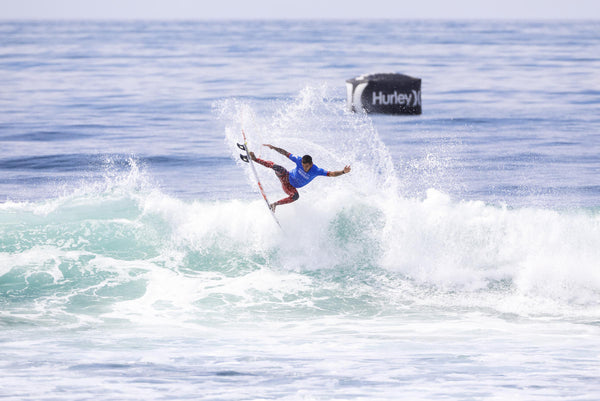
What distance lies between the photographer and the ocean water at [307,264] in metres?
9.46

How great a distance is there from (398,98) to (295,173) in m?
12.2

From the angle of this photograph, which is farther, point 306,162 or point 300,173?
point 300,173

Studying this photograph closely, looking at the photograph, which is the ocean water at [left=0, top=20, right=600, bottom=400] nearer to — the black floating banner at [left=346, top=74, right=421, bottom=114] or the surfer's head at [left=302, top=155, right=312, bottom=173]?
the black floating banner at [left=346, top=74, right=421, bottom=114]

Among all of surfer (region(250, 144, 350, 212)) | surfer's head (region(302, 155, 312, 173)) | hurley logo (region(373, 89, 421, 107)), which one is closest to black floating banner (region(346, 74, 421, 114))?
hurley logo (region(373, 89, 421, 107))

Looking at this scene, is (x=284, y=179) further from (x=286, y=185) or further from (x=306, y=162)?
(x=306, y=162)

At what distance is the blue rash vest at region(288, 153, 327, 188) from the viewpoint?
43.1 ft

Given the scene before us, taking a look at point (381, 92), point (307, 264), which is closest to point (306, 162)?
point (307, 264)

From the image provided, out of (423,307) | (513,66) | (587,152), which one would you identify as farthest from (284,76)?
(423,307)

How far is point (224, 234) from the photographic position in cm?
1509

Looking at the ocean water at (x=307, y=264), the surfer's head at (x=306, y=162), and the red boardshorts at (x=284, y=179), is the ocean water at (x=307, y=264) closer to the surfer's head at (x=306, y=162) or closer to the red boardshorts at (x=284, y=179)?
the red boardshorts at (x=284, y=179)

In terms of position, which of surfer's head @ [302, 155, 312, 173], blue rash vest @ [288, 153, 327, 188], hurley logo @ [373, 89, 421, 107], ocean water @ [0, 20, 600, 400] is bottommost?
ocean water @ [0, 20, 600, 400]

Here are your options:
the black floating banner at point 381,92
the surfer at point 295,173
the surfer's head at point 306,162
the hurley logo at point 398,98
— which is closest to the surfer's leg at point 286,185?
the surfer at point 295,173

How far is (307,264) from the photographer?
1408 centimetres

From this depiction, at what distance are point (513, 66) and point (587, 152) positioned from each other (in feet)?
92.3
